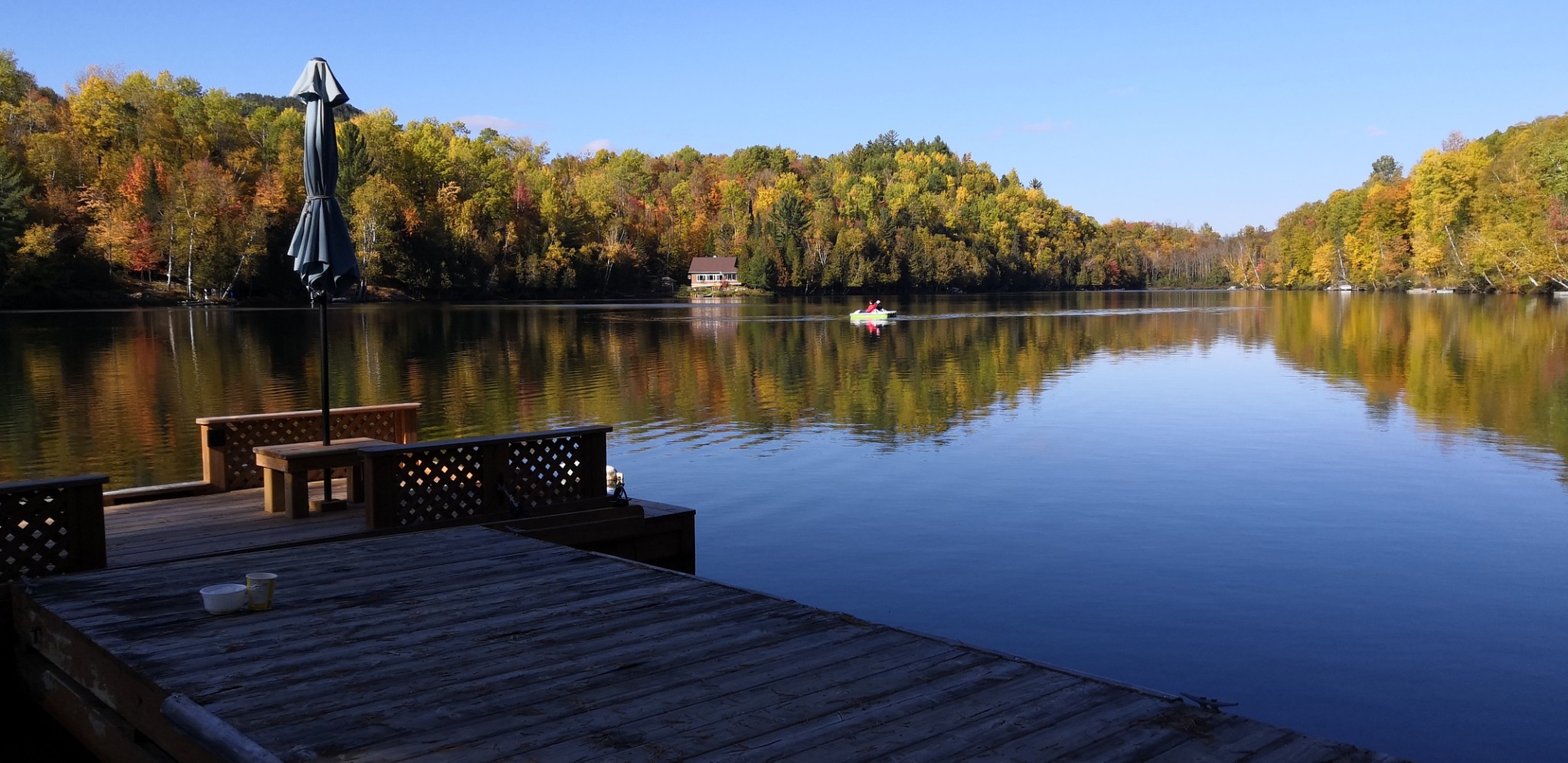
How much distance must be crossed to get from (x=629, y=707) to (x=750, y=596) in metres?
2.06

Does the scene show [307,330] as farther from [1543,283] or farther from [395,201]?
[1543,283]

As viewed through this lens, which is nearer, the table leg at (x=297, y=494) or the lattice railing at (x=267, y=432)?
the table leg at (x=297, y=494)

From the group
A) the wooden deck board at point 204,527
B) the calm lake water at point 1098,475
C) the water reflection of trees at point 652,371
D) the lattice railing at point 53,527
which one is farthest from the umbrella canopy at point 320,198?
the water reflection of trees at point 652,371

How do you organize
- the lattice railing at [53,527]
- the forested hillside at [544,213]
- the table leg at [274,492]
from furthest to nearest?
1. the forested hillside at [544,213]
2. the table leg at [274,492]
3. the lattice railing at [53,527]

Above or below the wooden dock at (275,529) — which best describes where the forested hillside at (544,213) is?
above

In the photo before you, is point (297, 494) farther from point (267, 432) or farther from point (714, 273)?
point (714, 273)

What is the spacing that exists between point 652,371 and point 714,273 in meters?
91.5

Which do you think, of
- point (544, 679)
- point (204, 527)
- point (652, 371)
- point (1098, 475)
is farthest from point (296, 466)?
point (652, 371)

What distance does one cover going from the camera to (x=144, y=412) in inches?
899

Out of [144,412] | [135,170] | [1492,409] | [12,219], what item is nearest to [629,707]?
[144,412]

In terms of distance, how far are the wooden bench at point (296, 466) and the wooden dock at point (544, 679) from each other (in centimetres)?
159

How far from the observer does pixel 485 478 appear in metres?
9.27

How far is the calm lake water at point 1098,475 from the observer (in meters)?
8.67

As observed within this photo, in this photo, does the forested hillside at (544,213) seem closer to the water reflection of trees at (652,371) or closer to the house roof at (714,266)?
the house roof at (714,266)
